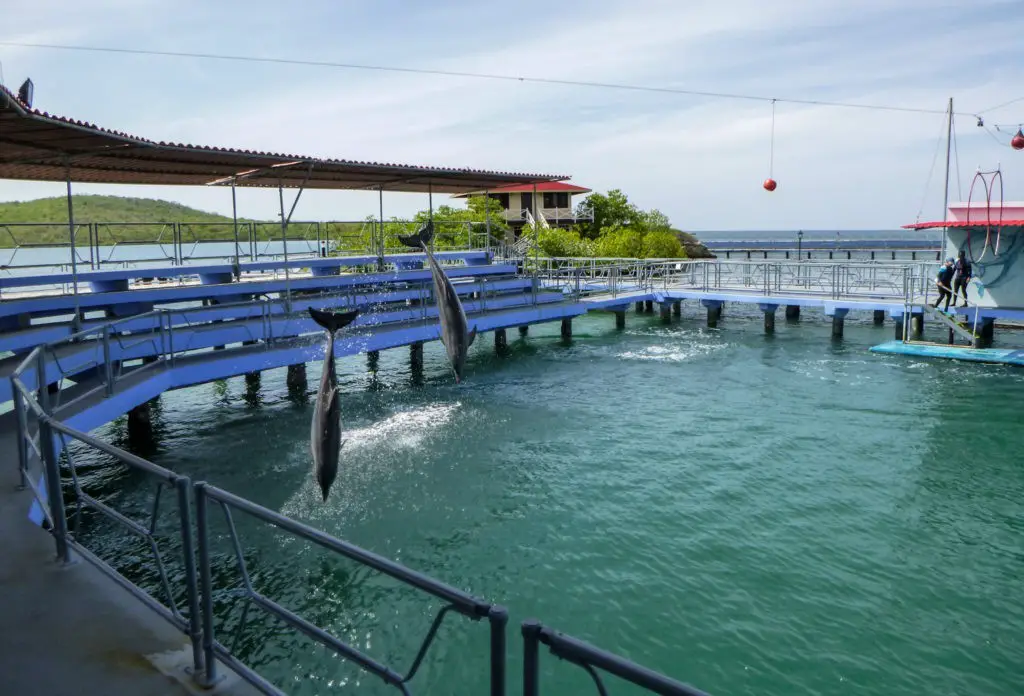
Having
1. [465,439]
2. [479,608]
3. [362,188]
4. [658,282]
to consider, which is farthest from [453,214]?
[479,608]

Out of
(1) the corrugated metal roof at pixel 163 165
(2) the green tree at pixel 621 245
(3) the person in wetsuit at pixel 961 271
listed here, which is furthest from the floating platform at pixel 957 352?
(2) the green tree at pixel 621 245

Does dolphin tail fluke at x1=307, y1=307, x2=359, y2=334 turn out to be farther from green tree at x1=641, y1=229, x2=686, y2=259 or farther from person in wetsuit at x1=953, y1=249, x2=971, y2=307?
green tree at x1=641, y1=229, x2=686, y2=259

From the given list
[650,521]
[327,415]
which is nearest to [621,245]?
[650,521]

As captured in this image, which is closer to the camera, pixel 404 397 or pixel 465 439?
pixel 465 439

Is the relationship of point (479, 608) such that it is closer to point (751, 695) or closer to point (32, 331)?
point (751, 695)

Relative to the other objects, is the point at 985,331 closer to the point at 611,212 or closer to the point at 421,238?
the point at 421,238

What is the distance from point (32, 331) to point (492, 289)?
14.0 meters

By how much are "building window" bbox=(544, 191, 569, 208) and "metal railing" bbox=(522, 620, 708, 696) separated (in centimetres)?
5571

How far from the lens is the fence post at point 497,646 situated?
8.05 feet

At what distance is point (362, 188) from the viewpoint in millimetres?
24469

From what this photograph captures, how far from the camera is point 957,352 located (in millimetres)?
22094

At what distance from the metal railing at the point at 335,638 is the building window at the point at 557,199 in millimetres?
54617

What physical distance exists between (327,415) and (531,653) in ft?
13.7

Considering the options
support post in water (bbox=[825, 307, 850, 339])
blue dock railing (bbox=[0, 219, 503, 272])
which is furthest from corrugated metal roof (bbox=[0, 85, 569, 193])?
support post in water (bbox=[825, 307, 850, 339])
